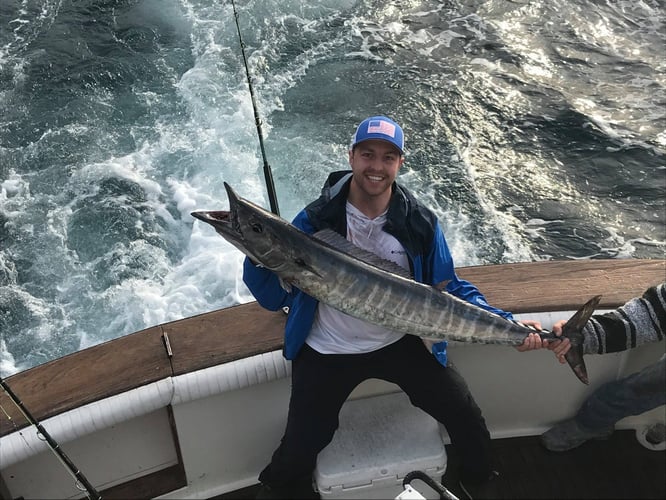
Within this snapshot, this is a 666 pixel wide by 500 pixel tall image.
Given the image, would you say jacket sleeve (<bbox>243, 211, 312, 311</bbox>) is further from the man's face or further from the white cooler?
the white cooler

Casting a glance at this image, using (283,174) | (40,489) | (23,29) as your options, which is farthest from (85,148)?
(40,489)

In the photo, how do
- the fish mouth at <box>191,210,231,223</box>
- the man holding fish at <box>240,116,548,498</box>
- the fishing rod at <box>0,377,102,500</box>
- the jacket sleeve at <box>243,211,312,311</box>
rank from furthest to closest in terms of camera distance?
the man holding fish at <box>240,116,548,498</box>
the jacket sleeve at <box>243,211,312,311</box>
the fishing rod at <box>0,377,102,500</box>
the fish mouth at <box>191,210,231,223</box>

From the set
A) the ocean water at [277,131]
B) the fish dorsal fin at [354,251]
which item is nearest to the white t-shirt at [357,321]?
the fish dorsal fin at [354,251]

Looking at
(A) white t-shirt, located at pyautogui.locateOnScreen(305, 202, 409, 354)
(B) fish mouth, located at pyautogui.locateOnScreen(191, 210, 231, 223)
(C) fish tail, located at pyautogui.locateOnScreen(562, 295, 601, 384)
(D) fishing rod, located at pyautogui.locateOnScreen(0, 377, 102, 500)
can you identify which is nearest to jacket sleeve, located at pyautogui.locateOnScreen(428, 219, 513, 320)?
(A) white t-shirt, located at pyautogui.locateOnScreen(305, 202, 409, 354)

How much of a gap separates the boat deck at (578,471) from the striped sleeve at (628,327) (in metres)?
0.87

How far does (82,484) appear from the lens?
2.38m

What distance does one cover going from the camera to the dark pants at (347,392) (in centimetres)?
264

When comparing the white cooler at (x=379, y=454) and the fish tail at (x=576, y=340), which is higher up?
the fish tail at (x=576, y=340)

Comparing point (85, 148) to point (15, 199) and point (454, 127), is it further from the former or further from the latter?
point (454, 127)

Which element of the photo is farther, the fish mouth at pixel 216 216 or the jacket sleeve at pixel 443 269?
the jacket sleeve at pixel 443 269

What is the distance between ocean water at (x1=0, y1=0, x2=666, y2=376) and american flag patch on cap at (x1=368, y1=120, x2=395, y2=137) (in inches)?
123

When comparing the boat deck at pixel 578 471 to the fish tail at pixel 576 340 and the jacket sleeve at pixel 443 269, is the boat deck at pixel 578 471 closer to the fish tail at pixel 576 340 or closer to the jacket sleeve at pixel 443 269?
the fish tail at pixel 576 340

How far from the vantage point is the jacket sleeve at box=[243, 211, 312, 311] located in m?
2.40

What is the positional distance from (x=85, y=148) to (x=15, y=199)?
998mm
